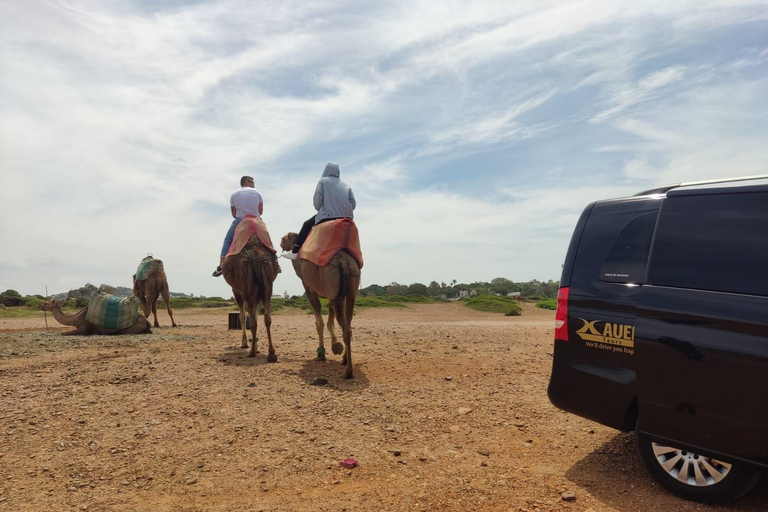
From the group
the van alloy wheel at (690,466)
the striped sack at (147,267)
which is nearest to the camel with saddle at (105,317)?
the striped sack at (147,267)

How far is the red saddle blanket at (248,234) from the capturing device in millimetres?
9789

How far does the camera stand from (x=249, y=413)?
Answer: 19.4 feet

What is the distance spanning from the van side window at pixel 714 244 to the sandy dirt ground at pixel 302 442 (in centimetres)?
168

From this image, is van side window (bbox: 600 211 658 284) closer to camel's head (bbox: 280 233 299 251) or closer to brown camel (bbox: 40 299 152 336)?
camel's head (bbox: 280 233 299 251)

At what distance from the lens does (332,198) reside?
857 cm

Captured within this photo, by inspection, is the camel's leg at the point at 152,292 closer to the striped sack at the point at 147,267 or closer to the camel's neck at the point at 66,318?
the striped sack at the point at 147,267

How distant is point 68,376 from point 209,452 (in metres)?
4.12

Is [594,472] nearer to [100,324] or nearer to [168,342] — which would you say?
[168,342]

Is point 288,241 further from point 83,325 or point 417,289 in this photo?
point 417,289

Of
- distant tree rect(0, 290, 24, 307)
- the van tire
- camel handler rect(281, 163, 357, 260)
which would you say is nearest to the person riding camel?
camel handler rect(281, 163, 357, 260)

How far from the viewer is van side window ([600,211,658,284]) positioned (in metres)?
4.15

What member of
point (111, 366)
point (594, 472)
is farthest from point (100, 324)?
point (594, 472)

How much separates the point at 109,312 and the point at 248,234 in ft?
→ 19.8

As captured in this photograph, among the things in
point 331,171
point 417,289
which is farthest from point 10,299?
point 417,289
